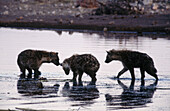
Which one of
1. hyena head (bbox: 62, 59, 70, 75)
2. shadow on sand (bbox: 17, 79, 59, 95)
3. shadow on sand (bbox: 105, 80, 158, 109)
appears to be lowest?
shadow on sand (bbox: 105, 80, 158, 109)

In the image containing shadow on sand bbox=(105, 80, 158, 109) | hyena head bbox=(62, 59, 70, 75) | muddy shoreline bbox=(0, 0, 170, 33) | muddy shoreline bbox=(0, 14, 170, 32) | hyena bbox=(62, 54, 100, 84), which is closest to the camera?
shadow on sand bbox=(105, 80, 158, 109)

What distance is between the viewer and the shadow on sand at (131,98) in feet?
32.3

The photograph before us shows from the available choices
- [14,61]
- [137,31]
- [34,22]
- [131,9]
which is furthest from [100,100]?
[131,9]

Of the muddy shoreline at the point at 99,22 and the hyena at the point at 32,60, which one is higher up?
the hyena at the point at 32,60

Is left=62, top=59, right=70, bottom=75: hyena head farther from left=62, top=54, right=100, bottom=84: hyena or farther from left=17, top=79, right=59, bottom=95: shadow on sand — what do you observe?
left=17, top=79, right=59, bottom=95: shadow on sand

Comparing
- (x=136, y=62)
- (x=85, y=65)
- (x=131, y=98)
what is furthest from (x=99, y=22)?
(x=131, y=98)

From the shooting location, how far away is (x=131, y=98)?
1069 centimetres

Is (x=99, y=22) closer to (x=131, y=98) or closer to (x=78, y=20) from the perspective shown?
(x=78, y=20)

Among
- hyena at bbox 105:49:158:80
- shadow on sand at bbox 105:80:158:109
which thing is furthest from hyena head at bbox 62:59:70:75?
shadow on sand at bbox 105:80:158:109

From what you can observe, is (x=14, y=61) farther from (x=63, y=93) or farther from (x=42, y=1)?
(x=42, y=1)

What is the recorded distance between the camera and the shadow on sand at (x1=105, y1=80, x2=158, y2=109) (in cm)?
986

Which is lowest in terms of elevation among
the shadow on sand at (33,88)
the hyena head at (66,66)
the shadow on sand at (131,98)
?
the shadow on sand at (131,98)

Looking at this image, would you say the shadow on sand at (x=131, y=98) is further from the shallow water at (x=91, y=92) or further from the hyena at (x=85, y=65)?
the hyena at (x=85, y=65)

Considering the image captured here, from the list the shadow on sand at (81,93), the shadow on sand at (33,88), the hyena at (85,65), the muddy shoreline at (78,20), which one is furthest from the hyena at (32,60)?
the muddy shoreline at (78,20)
